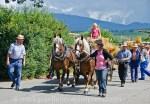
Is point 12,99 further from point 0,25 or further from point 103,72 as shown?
point 0,25

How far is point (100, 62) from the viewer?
1731 cm

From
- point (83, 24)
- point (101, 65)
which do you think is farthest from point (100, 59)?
point (83, 24)

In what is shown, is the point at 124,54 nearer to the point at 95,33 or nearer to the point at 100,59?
the point at 95,33

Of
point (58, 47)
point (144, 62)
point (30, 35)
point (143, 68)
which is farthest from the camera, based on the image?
point (144, 62)

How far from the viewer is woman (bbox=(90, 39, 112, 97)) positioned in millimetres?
17203

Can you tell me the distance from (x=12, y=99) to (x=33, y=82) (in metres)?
6.16

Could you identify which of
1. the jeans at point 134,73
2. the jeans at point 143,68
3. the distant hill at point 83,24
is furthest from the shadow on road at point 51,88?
the distant hill at point 83,24

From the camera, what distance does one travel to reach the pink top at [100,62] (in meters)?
17.3

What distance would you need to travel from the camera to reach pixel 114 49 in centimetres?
2330

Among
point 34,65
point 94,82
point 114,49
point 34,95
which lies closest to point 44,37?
point 34,65

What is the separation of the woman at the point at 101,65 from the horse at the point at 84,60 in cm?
97

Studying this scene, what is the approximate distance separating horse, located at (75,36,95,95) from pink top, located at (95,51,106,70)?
95cm

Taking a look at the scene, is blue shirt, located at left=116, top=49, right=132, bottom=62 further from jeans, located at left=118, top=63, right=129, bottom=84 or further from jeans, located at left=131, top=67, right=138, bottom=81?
jeans, located at left=131, top=67, right=138, bottom=81

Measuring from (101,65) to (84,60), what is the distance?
131cm
